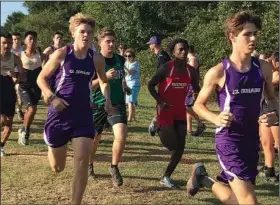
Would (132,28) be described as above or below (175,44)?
above

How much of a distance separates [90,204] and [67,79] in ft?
4.87

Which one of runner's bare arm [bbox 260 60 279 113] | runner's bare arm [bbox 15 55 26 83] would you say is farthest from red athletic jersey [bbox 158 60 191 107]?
runner's bare arm [bbox 15 55 26 83]

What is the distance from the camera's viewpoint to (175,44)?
6.45m

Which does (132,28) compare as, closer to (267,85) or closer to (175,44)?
(175,44)

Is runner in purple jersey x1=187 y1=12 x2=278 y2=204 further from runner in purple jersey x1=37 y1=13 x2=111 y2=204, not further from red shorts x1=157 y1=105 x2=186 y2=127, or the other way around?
red shorts x1=157 y1=105 x2=186 y2=127

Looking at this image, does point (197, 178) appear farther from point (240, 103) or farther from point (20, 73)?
point (20, 73)

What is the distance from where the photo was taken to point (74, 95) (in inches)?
200

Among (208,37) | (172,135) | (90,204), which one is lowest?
(90,204)

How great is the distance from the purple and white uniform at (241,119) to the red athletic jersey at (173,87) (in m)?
2.17

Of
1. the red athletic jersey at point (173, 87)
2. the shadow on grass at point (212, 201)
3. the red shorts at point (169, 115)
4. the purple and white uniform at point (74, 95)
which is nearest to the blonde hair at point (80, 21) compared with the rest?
the purple and white uniform at point (74, 95)

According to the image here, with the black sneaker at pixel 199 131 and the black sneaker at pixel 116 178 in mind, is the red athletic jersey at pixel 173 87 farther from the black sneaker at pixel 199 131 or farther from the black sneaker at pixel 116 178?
the black sneaker at pixel 199 131

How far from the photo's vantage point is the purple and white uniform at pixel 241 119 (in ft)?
13.7

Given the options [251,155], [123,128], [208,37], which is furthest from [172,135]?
[208,37]

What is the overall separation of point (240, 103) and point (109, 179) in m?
2.91
